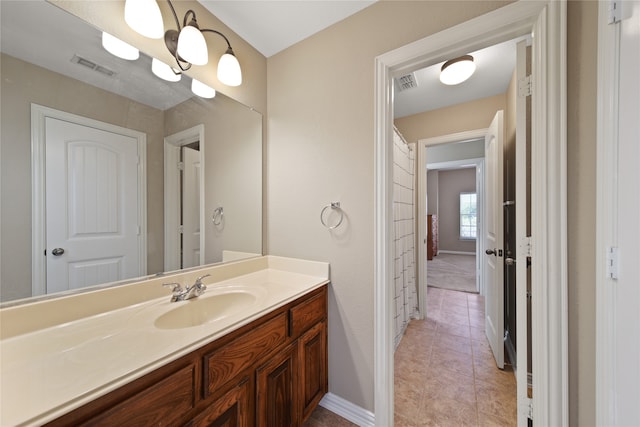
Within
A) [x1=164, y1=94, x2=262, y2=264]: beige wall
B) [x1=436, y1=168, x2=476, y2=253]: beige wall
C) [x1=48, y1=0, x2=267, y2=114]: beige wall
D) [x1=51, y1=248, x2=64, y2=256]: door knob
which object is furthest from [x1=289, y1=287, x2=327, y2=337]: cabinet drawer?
[x1=436, y1=168, x2=476, y2=253]: beige wall

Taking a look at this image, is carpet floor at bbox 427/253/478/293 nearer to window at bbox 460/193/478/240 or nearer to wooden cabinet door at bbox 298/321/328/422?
window at bbox 460/193/478/240

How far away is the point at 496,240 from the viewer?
6.09ft

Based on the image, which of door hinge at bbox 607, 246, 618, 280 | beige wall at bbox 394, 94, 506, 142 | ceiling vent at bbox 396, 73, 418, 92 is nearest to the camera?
door hinge at bbox 607, 246, 618, 280

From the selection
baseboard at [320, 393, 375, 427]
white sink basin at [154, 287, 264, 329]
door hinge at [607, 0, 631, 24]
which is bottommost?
baseboard at [320, 393, 375, 427]

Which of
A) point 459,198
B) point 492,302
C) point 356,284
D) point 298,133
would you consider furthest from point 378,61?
point 459,198

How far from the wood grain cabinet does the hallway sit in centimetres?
69

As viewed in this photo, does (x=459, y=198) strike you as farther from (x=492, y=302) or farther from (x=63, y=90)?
(x=63, y=90)

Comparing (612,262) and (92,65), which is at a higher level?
(92,65)

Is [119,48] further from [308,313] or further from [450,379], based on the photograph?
[450,379]

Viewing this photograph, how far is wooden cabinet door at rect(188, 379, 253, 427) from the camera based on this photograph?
787 mm

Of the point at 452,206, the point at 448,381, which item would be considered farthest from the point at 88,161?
the point at 452,206

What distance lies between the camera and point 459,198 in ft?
23.0

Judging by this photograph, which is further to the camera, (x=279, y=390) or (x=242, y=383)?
(x=279, y=390)

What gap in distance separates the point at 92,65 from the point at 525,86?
203 cm
